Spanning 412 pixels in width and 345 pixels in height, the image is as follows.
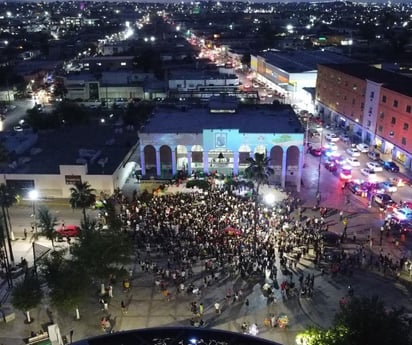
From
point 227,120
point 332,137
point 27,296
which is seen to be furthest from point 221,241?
point 332,137

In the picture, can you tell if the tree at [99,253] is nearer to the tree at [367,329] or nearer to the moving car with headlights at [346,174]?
the tree at [367,329]

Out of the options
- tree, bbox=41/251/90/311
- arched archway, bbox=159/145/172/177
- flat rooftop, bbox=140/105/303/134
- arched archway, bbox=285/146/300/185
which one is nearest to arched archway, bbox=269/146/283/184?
arched archway, bbox=285/146/300/185

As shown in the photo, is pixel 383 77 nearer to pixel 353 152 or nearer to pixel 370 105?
pixel 370 105

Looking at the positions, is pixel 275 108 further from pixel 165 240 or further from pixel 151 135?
pixel 165 240

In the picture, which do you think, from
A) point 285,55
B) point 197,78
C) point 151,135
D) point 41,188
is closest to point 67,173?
point 41,188

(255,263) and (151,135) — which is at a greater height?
(151,135)

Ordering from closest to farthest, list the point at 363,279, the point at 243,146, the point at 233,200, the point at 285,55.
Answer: the point at 363,279 → the point at 233,200 → the point at 243,146 → the point at 285,55
